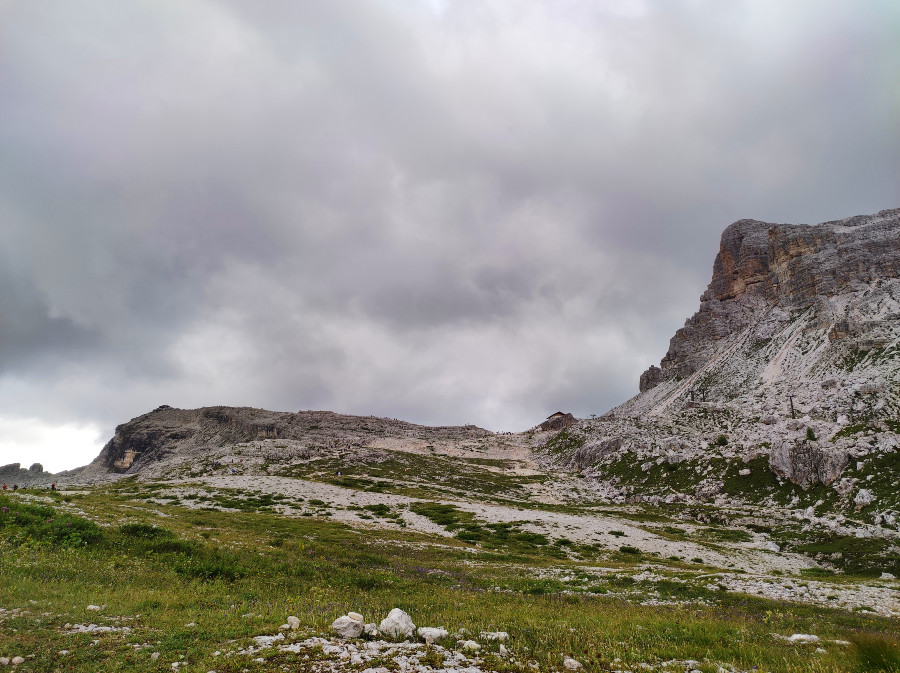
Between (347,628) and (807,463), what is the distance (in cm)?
8820

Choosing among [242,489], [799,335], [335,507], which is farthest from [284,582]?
[799,335]

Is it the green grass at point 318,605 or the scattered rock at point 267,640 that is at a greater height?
the scattered rock at point 267,640

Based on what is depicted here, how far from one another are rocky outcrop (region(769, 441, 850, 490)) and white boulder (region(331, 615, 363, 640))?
84369 millimetres

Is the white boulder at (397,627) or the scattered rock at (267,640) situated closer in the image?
the scattered rock at (267,640)

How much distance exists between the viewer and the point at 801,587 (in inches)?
1009

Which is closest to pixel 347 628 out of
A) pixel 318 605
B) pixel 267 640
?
pixel 267 640

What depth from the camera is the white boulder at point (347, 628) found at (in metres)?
9.69

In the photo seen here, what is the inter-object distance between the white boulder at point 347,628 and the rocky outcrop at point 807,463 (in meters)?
84.4

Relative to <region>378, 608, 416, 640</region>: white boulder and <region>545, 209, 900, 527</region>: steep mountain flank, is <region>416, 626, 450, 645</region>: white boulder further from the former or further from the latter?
<region>545, 209, 900, 527</region>: steep mountain flank

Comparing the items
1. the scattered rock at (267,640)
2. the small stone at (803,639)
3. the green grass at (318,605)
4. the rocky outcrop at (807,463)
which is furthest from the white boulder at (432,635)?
the rocky outcrop at (807,463)

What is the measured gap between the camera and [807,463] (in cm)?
7094

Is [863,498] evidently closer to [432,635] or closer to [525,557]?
[525,557]

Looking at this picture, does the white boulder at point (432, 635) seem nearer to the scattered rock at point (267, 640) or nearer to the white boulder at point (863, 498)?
the scattered rock at point (267, 640)

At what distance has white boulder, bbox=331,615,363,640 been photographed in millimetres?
9688
